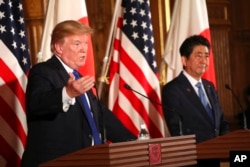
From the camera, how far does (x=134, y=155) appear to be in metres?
3.26

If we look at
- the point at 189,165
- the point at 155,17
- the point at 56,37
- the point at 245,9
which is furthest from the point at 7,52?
the point at 245,9

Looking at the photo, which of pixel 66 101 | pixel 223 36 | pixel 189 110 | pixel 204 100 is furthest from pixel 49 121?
pixel 223 36

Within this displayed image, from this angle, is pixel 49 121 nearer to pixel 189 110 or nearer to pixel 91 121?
pixel 91 121

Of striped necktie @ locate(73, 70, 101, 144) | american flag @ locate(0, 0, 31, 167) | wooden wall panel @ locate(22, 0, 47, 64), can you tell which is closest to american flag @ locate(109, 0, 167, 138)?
wooden wall panel @ locate(22, 0, 47, 64)

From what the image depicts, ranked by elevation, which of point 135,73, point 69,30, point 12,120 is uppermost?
point 135,73

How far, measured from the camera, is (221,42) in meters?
7.63

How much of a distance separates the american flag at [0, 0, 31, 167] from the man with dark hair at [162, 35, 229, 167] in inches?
40.7

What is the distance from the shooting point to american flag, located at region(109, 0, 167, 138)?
5723 millimetres

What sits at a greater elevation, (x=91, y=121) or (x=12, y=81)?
(x=12, y=81)

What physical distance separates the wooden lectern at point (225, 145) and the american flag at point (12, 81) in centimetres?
147

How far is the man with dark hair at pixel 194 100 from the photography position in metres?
4.77

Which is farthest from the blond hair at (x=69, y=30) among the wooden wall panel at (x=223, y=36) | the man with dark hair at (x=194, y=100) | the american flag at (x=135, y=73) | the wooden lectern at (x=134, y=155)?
the wooden wall panel at (x=223, y=36)

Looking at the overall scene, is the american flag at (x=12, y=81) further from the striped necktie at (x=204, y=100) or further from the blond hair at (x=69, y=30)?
the striped necktie at (x=204, y=100)

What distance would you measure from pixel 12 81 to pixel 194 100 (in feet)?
4.30
